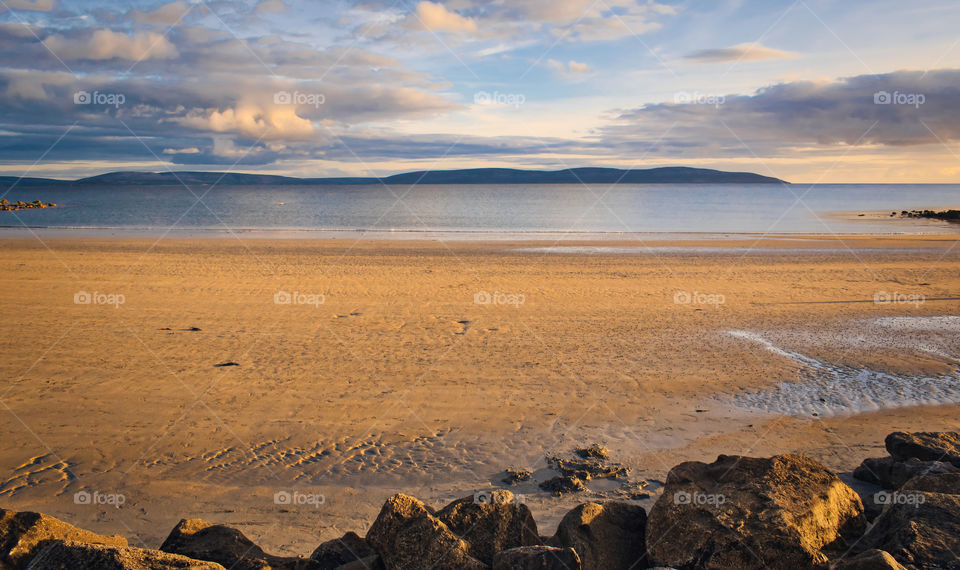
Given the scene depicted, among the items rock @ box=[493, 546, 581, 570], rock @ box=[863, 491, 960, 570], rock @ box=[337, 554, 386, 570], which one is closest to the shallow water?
rock @ box=[863, 491, 960, 570]

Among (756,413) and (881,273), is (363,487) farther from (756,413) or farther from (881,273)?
(881,273)

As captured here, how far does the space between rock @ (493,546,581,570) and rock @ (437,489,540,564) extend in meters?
0.39

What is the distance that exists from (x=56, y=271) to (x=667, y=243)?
1120 inches

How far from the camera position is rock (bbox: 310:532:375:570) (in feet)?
15.3

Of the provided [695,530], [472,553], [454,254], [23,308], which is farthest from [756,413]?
[454,254]

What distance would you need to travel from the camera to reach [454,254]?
94.3ft

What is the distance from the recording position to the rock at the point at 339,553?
183 inches

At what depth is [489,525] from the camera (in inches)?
187

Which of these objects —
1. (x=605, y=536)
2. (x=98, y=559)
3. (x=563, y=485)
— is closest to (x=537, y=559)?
(x=605, y=536)

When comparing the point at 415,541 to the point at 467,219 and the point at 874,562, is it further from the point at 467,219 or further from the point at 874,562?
the point at 467,219

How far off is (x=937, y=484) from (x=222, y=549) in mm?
5632

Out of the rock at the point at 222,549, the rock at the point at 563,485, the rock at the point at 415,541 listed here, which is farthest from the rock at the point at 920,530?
the rock at the point at 222,549

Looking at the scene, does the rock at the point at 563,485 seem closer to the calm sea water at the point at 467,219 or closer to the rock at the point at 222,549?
the rock at the point at 222,549

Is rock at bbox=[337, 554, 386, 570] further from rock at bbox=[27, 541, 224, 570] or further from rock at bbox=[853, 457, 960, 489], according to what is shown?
rock at bbox=[853, 457, 960, 489]
